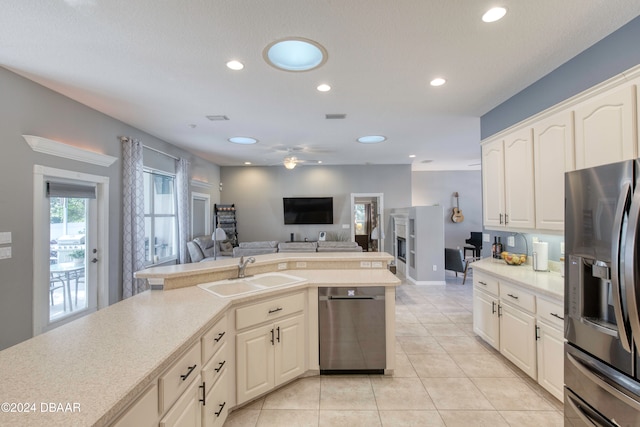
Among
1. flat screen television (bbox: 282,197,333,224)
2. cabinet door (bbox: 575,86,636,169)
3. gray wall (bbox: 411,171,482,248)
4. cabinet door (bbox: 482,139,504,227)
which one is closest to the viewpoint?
cabinet door (bbox: 575,86,636,169)

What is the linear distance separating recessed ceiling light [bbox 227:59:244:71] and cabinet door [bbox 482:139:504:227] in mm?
2920

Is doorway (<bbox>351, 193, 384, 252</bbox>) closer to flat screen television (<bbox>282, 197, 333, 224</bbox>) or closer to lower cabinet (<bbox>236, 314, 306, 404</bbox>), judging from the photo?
flat screen television (<bbox>282, 197, 333, 224</bbox>)

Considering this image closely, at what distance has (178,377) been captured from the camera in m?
1.30

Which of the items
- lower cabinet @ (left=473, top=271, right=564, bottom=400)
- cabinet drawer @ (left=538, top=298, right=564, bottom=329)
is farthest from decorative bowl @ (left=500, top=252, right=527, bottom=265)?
cabinet drawer @ (left=538, top=298, right=564, bottom=329)

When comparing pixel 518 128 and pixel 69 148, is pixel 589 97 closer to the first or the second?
pixel 518 128

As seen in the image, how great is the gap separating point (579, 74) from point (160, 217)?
604 centimetres

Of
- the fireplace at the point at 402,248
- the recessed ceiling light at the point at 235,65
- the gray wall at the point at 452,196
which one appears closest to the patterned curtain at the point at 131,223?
the recessed ceiling light at the point at 235,65

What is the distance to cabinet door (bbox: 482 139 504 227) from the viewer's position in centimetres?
316

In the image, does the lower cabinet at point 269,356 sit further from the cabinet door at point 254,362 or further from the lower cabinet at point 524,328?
the lower cabinet at point 524,328

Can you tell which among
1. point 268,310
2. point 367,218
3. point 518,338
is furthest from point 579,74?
point 367,218

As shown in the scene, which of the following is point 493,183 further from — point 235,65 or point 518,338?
point 235,65

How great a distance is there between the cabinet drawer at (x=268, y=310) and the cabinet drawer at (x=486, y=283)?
78.1 inches

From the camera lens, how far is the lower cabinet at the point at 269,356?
6.79 ft

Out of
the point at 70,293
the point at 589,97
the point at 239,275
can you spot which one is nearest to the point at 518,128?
the point at 589,97
